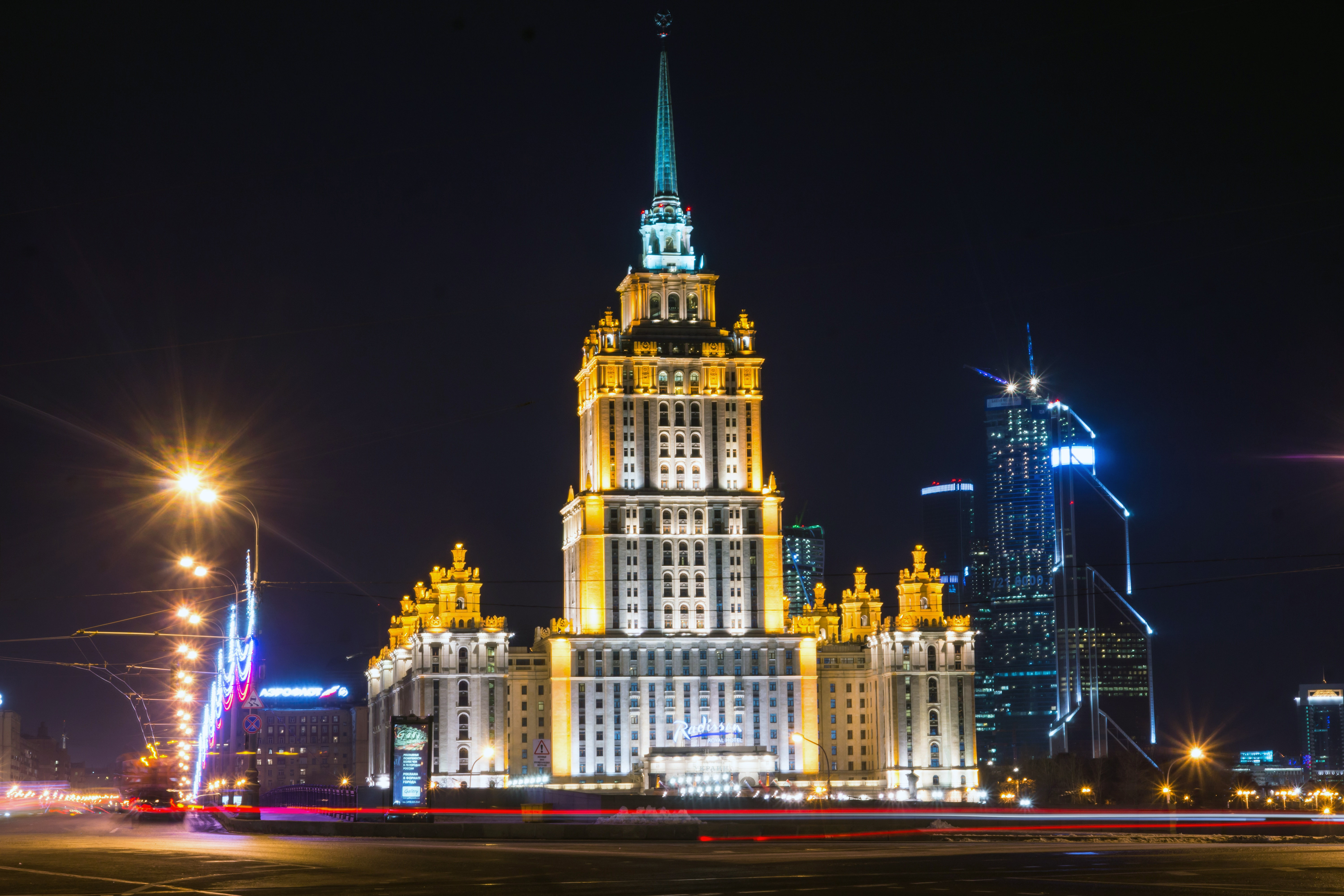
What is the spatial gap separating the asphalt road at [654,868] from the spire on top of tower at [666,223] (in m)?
122

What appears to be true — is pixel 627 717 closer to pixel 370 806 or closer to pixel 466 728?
pixel 466 728

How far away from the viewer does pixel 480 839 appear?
71.0m

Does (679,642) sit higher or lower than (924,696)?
higher

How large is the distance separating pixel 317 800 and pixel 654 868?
63836mm

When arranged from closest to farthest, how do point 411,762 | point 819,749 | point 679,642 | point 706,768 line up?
1. point 411,762
2. point 819,749
3. point 706,768
4. point 679,642

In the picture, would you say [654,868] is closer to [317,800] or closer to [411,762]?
[411,762]

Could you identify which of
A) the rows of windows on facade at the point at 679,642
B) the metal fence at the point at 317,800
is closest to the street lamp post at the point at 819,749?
the rows of windows on facade at the point at 679,642

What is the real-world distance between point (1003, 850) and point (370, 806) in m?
58.0

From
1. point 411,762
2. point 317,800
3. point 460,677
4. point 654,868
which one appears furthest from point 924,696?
point 654,868

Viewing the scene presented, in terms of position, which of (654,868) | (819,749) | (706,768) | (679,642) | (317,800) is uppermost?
(679,642)

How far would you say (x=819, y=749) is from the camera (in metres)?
161

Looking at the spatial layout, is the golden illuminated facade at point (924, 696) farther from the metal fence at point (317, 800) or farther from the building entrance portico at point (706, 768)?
the metal fence at point (317, 800)

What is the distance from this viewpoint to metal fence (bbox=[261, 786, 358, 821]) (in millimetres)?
96875

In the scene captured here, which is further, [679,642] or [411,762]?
[679,642]
